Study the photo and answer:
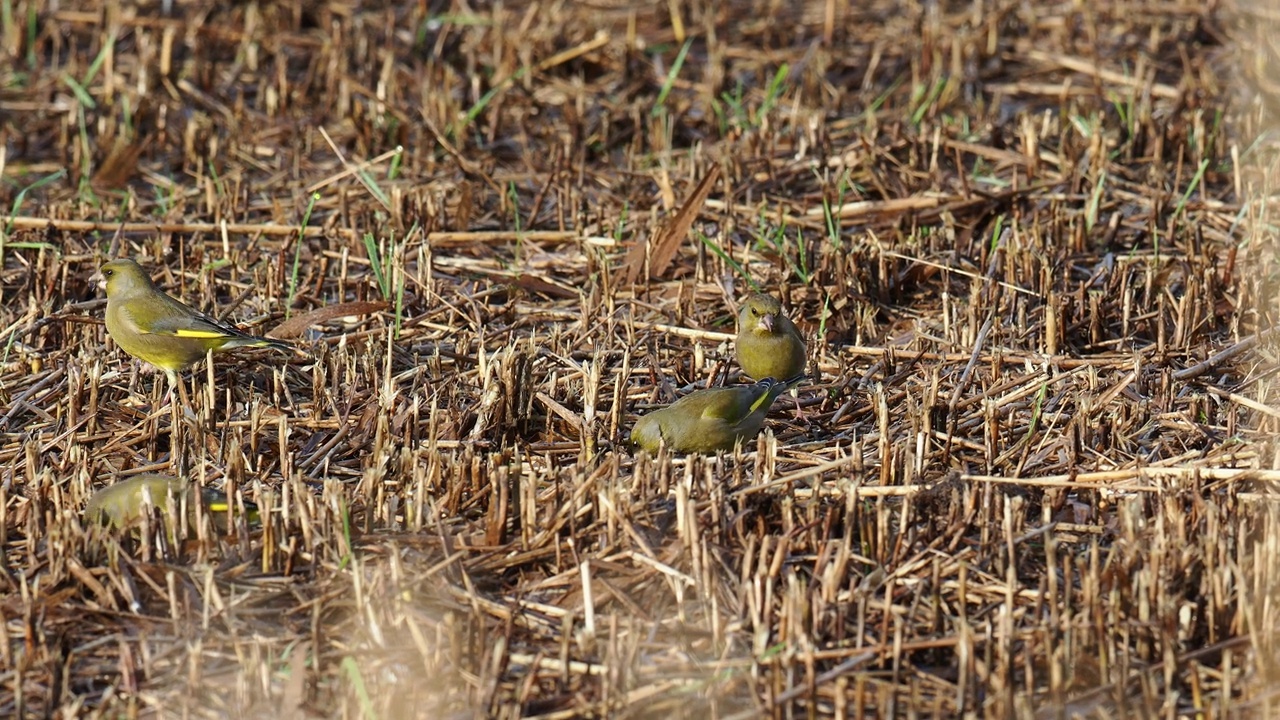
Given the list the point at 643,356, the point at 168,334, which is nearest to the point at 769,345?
the point at 643,356

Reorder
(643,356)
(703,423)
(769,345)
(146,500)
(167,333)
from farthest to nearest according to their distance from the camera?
(643,356) < (769,345) < (167,333) < (703,423) < (146,500)

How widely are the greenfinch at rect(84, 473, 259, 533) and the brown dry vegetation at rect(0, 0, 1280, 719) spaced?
0.10 meters

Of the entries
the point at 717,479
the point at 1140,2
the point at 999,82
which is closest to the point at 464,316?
the point at 717,479

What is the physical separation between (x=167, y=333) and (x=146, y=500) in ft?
4.74

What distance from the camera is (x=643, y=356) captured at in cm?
728

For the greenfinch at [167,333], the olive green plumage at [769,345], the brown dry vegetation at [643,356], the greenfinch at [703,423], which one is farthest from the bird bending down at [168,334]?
the olive green plumage at [769,345]

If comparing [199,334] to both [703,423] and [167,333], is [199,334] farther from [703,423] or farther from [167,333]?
[703,423]

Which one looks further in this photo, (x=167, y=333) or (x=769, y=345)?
(x=769, y=345)

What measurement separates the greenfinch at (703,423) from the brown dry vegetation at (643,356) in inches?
5.1

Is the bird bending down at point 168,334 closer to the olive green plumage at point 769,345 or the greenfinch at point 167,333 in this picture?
the greenfinch at point 167,333

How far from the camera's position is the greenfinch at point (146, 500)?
17.6ft

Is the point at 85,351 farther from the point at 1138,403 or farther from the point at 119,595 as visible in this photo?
the point at 1138,403

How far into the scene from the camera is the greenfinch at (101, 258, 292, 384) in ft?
21.7

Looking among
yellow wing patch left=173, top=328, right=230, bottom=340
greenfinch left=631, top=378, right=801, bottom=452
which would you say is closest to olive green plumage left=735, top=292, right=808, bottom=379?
greenfinch left=631, top=378, right=801, bottom=452
